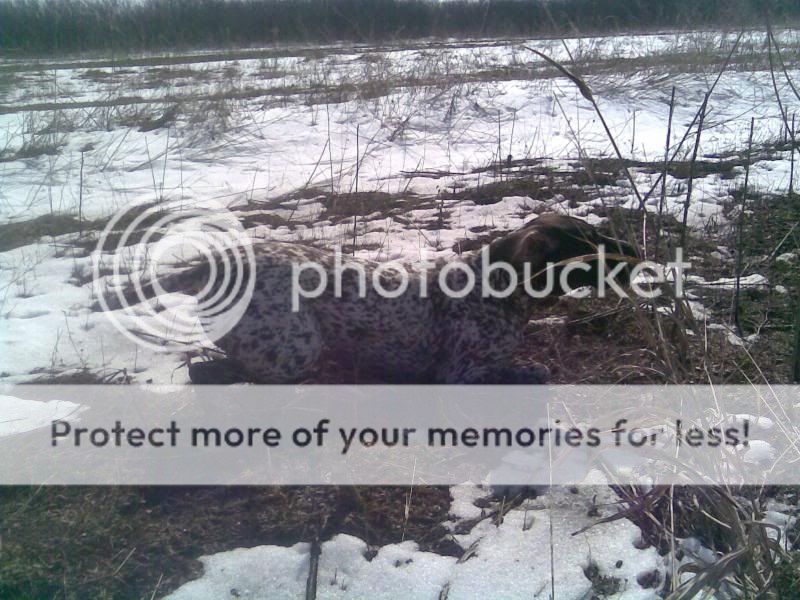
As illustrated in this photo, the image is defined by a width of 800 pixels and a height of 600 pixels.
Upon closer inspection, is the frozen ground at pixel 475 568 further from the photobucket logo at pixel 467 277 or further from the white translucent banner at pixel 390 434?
the photobucket logo at pixel 467 277

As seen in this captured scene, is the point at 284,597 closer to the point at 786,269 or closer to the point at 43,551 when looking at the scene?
the point at 43,551

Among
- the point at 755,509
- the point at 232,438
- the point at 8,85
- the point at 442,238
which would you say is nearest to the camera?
the point at 755,509

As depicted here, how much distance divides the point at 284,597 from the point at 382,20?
19705mm

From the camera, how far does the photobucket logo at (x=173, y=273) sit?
3.66 m

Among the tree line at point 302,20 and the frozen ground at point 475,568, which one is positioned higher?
the tree line at point 302,20

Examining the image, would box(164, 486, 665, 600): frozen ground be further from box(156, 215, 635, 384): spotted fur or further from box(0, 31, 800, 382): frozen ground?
box(0, 31, 800, 382): frozen ground

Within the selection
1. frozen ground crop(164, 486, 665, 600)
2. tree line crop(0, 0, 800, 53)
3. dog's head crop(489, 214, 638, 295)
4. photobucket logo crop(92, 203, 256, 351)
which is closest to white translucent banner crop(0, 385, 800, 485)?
frozen ground crop(164, 486, 665, 600)

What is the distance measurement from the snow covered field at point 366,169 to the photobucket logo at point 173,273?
14 centimetres

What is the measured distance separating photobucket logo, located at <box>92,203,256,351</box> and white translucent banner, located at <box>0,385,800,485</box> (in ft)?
1.71

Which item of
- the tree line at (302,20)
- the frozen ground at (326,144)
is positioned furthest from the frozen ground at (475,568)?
the tree line at (302,20)

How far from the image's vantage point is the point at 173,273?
4336 millimetres

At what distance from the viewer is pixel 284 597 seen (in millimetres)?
2635

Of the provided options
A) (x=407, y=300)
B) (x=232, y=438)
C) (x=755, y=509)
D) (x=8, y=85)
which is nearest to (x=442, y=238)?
→ (x=407, y=300)

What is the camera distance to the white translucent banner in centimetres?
325
